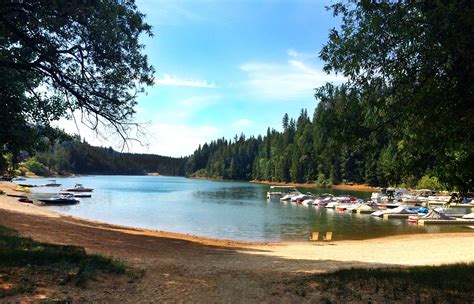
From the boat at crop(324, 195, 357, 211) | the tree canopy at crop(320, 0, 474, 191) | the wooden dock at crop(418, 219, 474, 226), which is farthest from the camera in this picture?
the boat at crop(324, 195, 357, 211)

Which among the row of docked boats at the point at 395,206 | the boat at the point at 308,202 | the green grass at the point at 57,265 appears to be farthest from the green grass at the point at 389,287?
the boat at the point at 308,202

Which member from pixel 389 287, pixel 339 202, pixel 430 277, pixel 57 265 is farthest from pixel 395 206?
pixel 57 265

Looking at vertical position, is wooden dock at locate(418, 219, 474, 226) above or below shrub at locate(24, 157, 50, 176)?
below

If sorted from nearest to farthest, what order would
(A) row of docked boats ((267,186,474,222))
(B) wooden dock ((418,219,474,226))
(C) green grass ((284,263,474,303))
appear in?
(C) green grass ((284,263,474,303)) < (B) wooden dock ((418,219,474,226)) < (A) row of docked boats ((267,186,474,222))

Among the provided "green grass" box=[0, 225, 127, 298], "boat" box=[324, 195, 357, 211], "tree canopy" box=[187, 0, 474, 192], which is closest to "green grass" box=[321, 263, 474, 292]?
"tree canopy" box=[187, 0, 474, 192]

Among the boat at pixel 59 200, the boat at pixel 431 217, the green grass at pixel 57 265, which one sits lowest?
the boat at pixel 59 200

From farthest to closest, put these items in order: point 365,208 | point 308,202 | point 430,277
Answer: point 308,202 < point 365,208 < point 430,277

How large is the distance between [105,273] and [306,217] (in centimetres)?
4441

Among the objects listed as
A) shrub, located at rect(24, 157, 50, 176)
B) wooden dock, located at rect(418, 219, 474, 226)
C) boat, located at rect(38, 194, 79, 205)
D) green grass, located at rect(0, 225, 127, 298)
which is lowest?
boat, located at rect(38, 194, 79, 205)

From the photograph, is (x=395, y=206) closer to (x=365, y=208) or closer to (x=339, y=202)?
(x=365, y=208)

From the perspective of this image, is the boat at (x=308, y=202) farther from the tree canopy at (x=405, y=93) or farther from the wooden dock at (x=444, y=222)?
the tree canopy at (x=405, y=93)

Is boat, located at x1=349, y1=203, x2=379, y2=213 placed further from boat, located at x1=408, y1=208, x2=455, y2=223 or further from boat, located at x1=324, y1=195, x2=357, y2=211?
boat, located at x1=408, y1=208, x2=455, y2=223

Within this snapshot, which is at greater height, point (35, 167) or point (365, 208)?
point (35, 167)

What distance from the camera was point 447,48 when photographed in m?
6.88
